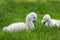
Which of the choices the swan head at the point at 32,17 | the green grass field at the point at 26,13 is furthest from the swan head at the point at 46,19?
the swan head at the point at 32,17

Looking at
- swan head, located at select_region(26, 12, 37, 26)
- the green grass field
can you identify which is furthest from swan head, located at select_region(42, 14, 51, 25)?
swan head, located at select_region(26, 12, 37, 26)

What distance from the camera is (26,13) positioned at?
11719 millimetres

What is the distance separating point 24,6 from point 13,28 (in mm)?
5277

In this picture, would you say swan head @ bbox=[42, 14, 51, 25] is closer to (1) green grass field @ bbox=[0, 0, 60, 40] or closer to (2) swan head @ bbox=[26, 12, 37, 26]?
(1) green grass field @ bbox=[0, 0, 60, 40]

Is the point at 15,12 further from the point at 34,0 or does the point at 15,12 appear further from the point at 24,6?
the point at 34,0

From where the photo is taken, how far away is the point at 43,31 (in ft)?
23.4

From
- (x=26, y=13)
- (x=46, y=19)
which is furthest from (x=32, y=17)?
(x=26, y=13)

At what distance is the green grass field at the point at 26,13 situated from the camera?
21.1 ft

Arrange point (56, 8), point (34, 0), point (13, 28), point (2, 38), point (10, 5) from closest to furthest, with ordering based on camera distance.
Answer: point (2, 38)
point (13, 28)
point (10, 5)
point (56, 8)
point (34, 0)

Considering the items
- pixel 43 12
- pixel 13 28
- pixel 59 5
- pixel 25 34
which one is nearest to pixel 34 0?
pixel 59 5

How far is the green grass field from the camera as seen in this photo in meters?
6.43

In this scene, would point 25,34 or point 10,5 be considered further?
point 10,5

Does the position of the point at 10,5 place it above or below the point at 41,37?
above

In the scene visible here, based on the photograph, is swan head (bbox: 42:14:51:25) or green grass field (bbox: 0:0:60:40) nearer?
green grass field (bbox: 0:0:60:40)
